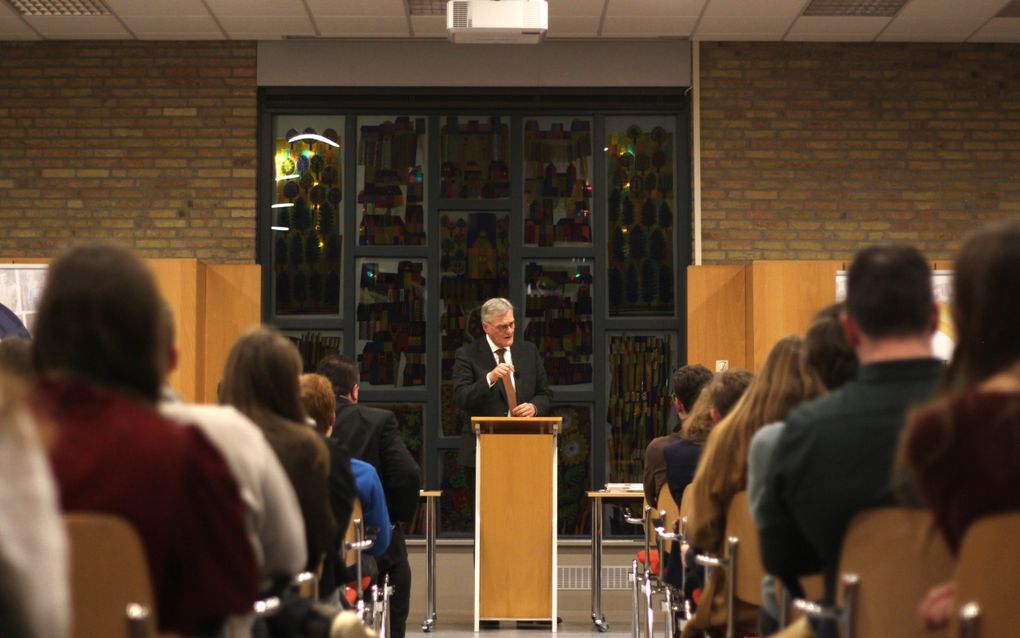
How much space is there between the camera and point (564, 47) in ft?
29.2

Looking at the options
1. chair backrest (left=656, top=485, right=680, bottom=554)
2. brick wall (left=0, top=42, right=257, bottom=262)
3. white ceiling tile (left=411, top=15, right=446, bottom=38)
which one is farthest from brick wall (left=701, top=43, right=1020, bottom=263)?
chair backrest (left=656, top=485, right=680, bottom=554)

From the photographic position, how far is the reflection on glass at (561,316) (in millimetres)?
8906

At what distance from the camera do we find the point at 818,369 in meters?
3.17

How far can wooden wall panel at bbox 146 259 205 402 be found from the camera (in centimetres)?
814

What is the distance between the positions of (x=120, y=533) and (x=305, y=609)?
3.98 ft

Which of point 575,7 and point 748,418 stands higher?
point 575,7

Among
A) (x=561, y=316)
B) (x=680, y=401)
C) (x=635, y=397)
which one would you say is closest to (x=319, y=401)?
(x=680, y=401)

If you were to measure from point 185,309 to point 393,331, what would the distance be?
1519 mm

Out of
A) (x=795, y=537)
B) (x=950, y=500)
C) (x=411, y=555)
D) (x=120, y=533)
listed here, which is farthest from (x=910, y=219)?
(x=120, y=533)

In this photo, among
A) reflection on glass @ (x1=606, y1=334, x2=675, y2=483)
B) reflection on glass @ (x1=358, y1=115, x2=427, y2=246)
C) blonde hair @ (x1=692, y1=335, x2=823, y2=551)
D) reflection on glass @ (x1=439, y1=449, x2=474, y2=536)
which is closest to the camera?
blonde hair @ (x1=692, y1=335, x2=823, y2=551)

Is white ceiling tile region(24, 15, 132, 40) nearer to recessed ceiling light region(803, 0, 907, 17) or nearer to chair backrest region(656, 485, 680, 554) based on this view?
recessed ceiling light region(803, 0, 907, 17)

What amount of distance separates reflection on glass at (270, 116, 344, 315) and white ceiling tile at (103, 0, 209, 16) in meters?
1.06

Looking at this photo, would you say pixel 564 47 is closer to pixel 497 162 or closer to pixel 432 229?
pixel 497 162

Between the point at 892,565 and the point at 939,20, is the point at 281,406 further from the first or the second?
the point at 939,20
